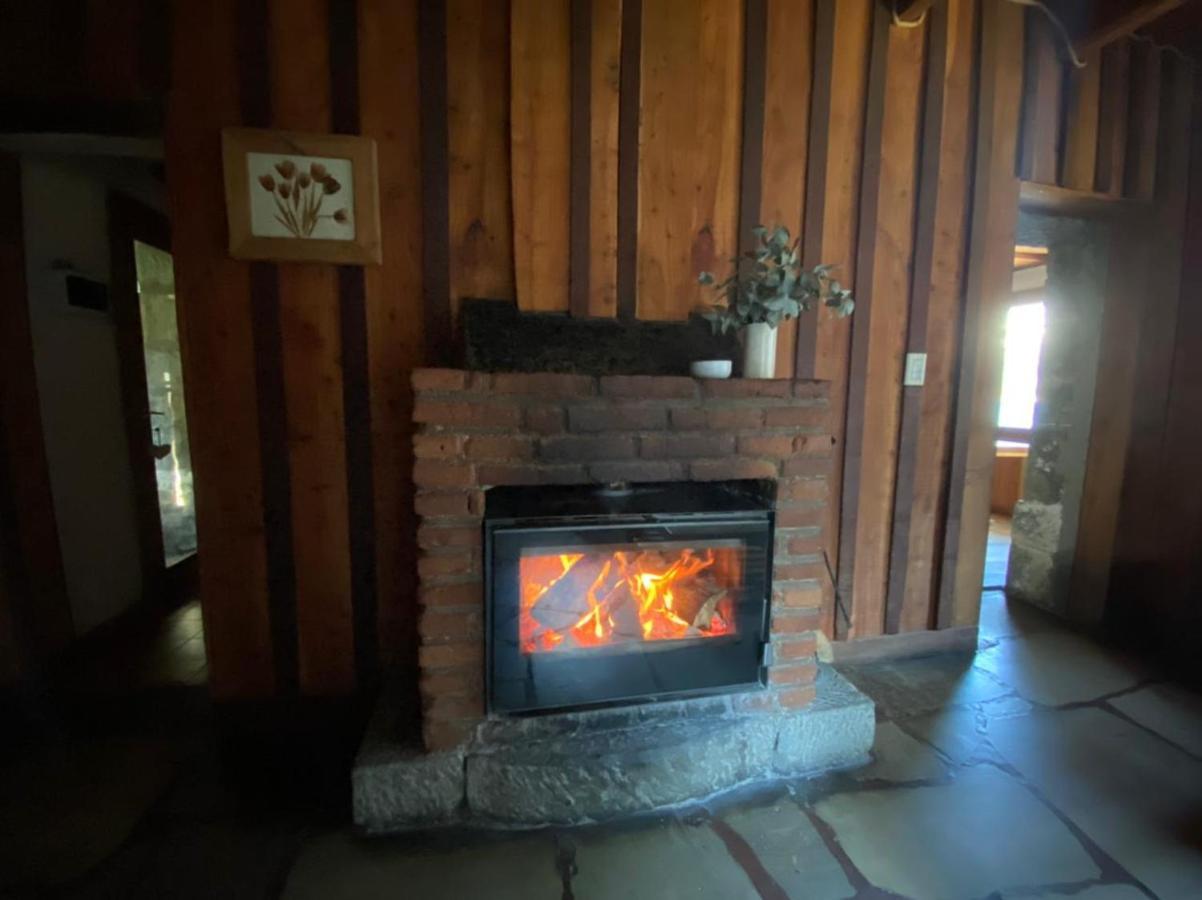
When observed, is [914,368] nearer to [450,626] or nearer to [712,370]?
[712,370]

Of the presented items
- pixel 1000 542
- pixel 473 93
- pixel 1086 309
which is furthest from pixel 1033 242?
pixel 473 93

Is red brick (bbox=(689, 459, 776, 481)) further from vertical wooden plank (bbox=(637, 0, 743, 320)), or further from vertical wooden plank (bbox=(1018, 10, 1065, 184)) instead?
vertical wooden plank (bbox=(1018, 10, 1065, 184))

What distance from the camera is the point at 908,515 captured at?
214 cm

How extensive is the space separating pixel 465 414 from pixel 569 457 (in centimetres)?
29

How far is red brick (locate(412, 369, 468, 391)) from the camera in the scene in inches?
49.8

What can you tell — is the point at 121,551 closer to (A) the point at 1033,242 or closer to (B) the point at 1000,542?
(A) the point at 1033,242

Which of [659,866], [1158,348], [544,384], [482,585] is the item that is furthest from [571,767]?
[1158,348]

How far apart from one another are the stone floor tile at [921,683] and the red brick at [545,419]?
160 centimetres

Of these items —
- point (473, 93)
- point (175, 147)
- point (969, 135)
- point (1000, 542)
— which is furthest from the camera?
point (1000, 542)

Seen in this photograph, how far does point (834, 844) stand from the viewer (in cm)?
131

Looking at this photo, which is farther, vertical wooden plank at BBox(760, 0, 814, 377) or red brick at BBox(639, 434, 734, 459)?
vertical wooden plank at BBox(760, 0, 814, 377)

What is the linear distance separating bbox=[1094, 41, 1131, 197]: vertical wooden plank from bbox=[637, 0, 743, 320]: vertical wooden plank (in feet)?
5.41

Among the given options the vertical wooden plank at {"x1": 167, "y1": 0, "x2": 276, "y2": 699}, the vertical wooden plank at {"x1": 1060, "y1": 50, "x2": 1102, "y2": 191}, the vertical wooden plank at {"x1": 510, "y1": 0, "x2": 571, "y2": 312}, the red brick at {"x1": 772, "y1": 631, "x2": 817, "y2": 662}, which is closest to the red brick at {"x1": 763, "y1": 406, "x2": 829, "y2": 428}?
the red brick at {"x1": 772, "y1": 631, "x2": 817, "y2": 662}

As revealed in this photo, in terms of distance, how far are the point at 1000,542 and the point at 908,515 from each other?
244 centimetres
